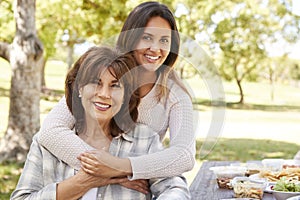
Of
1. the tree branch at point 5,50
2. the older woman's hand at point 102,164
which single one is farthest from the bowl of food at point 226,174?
the tree branch at point 5,50

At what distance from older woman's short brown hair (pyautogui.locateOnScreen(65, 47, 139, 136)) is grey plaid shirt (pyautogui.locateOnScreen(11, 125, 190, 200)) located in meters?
0.04

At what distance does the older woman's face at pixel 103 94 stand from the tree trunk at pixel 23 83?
4.05m

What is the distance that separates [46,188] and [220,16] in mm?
9717

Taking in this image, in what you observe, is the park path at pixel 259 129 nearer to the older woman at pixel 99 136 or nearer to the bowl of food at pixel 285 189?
the bowl of food at pixel 285 189

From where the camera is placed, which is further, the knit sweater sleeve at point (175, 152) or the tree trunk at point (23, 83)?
the tree trunk at point (23, 83)

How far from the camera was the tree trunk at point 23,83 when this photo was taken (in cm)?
535

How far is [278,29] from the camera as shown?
1512cm

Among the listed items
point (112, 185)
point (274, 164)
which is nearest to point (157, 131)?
point (112, 185)

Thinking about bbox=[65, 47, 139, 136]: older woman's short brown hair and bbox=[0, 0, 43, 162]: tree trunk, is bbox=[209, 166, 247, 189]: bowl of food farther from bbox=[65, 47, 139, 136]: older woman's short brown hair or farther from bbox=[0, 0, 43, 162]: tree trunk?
bbox=[0, 0, 43, 162]: tree trunk

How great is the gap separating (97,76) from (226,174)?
1.08 meters

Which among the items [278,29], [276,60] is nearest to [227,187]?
[278,29]

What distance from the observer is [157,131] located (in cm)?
158

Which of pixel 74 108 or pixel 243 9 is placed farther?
pixel 243 9

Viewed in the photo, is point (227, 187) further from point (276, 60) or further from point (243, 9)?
point (276, 60)
